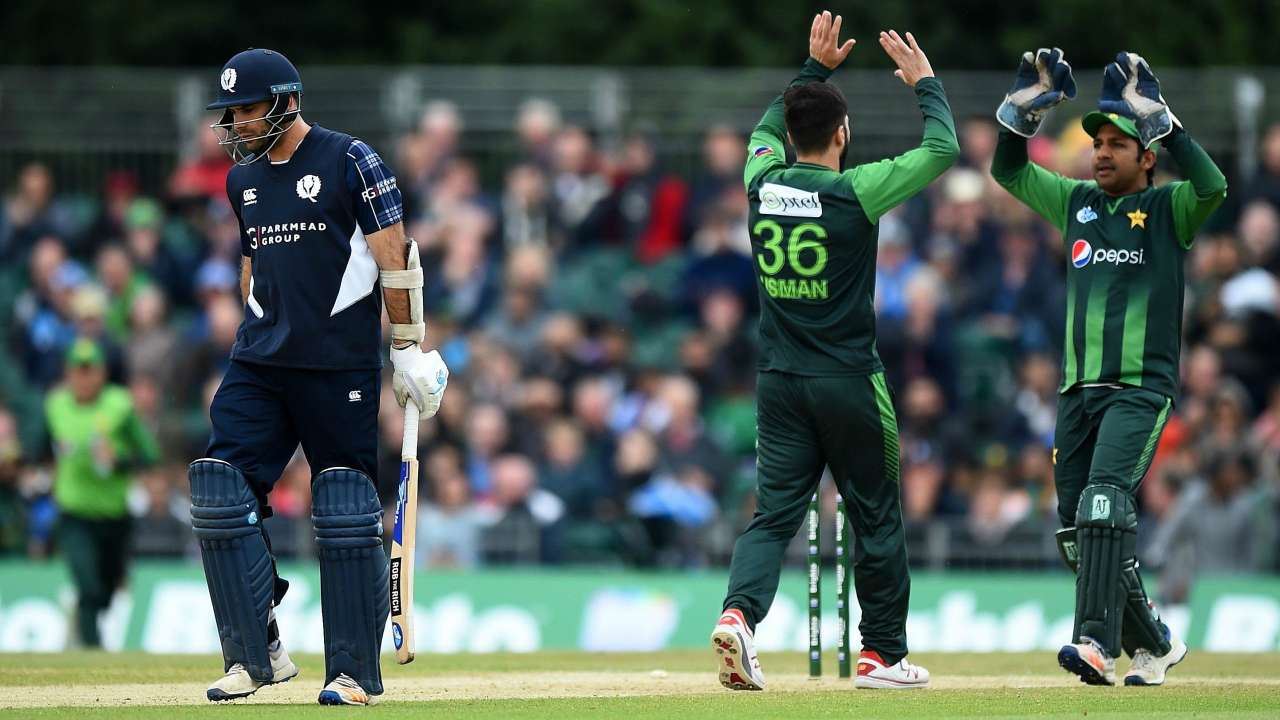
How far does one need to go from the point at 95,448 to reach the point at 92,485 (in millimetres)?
401

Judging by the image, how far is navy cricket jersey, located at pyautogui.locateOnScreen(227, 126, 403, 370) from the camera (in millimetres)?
8734

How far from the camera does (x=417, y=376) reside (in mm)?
8938

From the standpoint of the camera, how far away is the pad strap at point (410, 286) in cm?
883

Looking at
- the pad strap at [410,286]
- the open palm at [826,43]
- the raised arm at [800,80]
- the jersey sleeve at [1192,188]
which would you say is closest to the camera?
the pad strap at [410,286]

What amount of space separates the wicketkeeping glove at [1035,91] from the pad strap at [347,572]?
361 cm

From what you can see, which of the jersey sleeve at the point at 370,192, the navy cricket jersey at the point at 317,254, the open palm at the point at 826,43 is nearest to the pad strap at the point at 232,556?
the navy cricket jersey at the point at 317,254

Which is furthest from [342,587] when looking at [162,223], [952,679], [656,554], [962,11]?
[962,11]

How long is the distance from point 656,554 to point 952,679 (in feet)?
21.9

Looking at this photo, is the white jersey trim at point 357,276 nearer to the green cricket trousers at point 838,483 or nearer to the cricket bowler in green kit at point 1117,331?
the green cricket trousers at point 838,483

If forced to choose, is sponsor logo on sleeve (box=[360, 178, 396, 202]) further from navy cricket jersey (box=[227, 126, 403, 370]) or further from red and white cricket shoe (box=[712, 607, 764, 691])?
red and white cricket shoe (box=[712, 607, 764, 691])

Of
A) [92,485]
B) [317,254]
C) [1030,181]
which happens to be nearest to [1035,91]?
[1030,181]

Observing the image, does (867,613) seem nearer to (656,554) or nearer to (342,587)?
(342,587)

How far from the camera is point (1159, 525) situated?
1667 cm

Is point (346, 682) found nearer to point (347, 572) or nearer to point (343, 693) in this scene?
point (343, 693)
